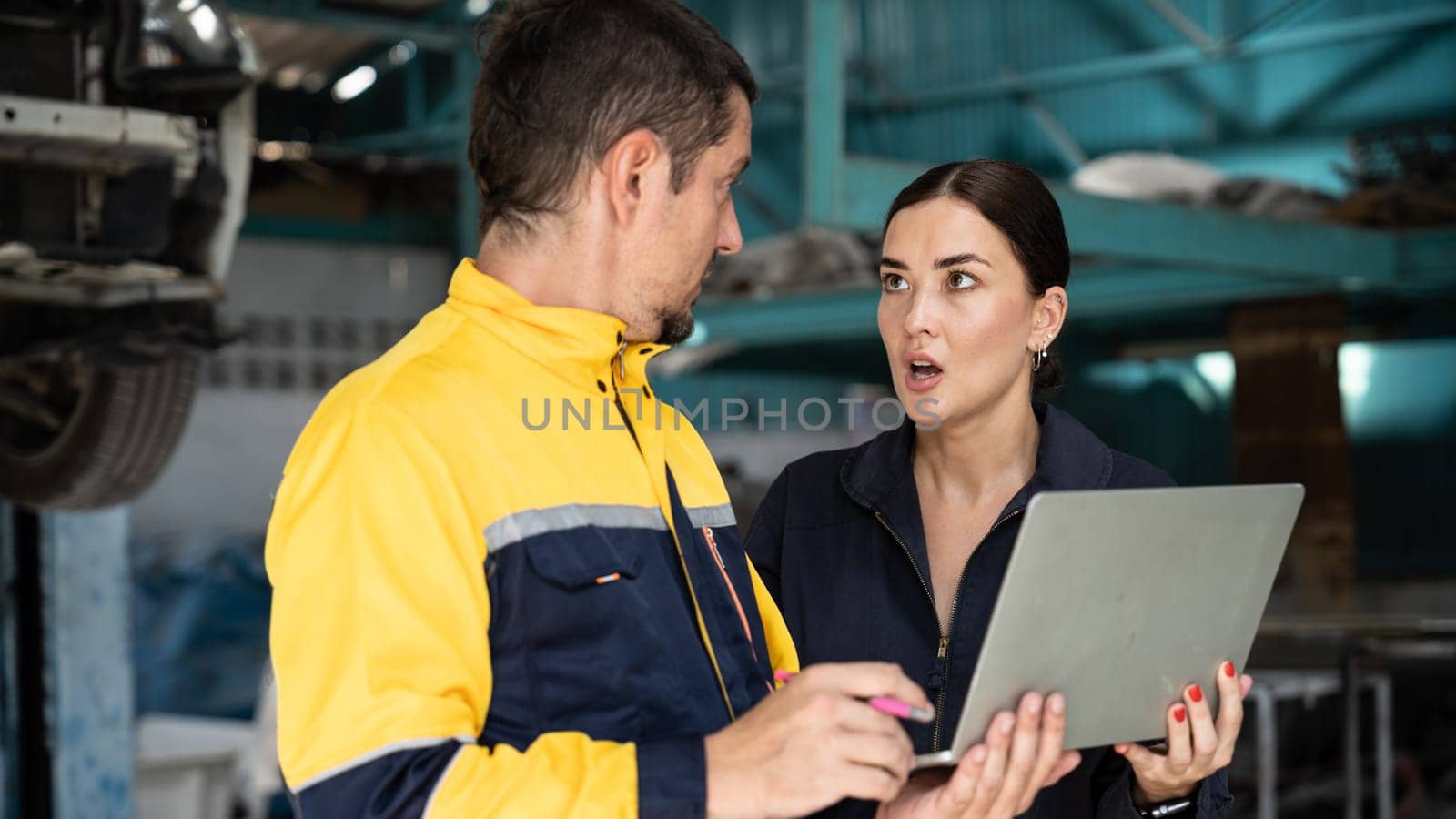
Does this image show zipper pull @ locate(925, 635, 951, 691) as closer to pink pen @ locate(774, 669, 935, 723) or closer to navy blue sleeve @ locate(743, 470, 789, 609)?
navy blue sleeve @ locate(743, 470, 789, 609)

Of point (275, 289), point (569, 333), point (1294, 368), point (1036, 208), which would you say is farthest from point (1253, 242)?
point (275, 289)

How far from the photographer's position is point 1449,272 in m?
6.10

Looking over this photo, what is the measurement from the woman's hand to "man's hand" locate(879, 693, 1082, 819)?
8.7 inches

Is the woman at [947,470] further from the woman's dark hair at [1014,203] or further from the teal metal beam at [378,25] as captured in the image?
the teal metal beam at [378,25]

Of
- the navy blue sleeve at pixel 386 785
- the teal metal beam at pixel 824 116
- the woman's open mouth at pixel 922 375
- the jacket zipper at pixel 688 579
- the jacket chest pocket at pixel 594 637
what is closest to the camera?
the navy blue sleeve at pixel 386 785

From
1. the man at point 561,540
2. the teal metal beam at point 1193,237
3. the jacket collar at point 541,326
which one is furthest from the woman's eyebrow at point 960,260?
the teal metal beam at point 1193,237

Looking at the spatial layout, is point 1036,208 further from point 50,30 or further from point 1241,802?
point 1241,802

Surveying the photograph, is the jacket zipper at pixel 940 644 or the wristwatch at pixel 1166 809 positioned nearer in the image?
the wristwatch at pixel 1166 809

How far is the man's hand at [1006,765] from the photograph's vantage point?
3.99ft

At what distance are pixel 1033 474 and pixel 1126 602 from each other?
0.58 meters

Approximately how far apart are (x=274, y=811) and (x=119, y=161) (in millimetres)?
2712

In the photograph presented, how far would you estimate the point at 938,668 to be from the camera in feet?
5.76

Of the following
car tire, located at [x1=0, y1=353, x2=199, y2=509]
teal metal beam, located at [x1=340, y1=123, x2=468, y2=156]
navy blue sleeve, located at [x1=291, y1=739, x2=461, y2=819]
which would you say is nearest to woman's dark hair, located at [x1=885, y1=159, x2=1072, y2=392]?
navy blue sleeve, located at [x1=291, y1=739, x2=461, y2=819]

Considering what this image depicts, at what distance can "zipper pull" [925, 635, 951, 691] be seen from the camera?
5.74ft
